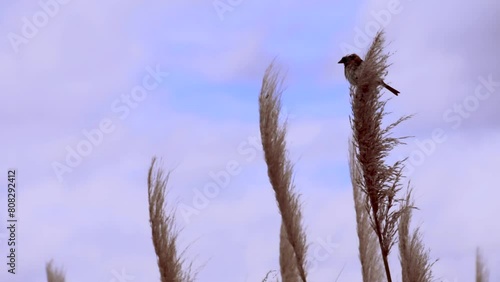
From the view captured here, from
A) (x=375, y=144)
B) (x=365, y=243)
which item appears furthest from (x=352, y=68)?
(x=365, y=243)

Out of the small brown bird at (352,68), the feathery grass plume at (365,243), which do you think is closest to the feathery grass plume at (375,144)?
the small brown bird at (352,68)

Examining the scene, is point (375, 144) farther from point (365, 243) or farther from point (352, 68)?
point (365, 243)

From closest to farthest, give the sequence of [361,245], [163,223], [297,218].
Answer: [163,223] → [297,218] → [361,245]

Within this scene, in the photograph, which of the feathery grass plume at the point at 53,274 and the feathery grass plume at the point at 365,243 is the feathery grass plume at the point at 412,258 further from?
the feathery grass plume at the point at 53,274

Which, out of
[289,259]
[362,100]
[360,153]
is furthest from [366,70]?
[289,259]

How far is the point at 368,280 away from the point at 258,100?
1538 millimetres

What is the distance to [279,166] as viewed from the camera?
13.7 ft

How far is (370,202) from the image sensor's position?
3191 millimetres

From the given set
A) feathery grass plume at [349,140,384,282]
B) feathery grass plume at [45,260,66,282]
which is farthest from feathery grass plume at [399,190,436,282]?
feathery grass plume at [45,260,66,282]

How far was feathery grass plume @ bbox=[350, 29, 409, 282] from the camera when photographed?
3084 mm

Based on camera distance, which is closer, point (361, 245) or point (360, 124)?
point (360, 124)

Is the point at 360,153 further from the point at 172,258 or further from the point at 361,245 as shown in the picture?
the point at 361,245

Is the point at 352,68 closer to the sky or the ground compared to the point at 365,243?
closer to the sky

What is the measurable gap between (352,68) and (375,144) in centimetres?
37
